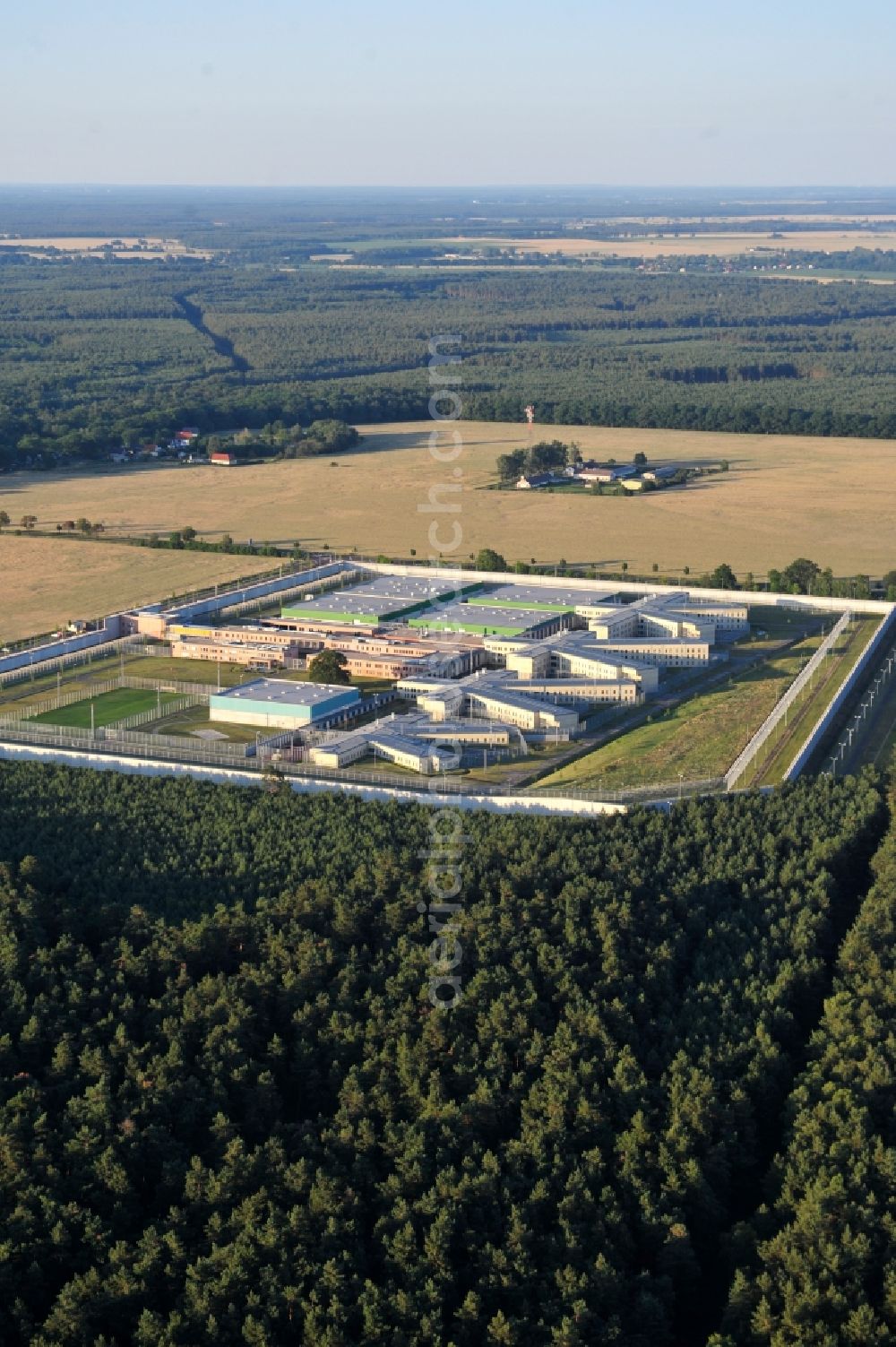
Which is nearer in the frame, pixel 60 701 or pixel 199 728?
pixel 199 728

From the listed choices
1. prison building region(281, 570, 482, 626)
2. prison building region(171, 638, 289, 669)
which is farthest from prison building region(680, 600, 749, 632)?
prison building region(171, 638, 289, 669)

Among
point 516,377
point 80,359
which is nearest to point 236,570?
point 516,377

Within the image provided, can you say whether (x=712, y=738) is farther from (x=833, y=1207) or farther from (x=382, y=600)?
(x=833, y=1207)

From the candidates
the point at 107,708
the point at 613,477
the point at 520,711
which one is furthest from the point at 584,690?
the point at 613,477

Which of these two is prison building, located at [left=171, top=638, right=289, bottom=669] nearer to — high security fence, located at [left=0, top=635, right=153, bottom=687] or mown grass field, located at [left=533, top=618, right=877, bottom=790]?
high security fence, located at [left=0, top=635, right=153, bottom=687]

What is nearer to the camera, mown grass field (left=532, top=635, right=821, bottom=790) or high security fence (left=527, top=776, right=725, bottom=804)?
high security fence (left=527, top=776, right=725, bottom=804)

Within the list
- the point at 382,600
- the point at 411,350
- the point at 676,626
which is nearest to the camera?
the point at 676,626

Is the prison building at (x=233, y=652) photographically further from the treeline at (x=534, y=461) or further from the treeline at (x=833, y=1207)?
the treeline at (x=534, y=461)
